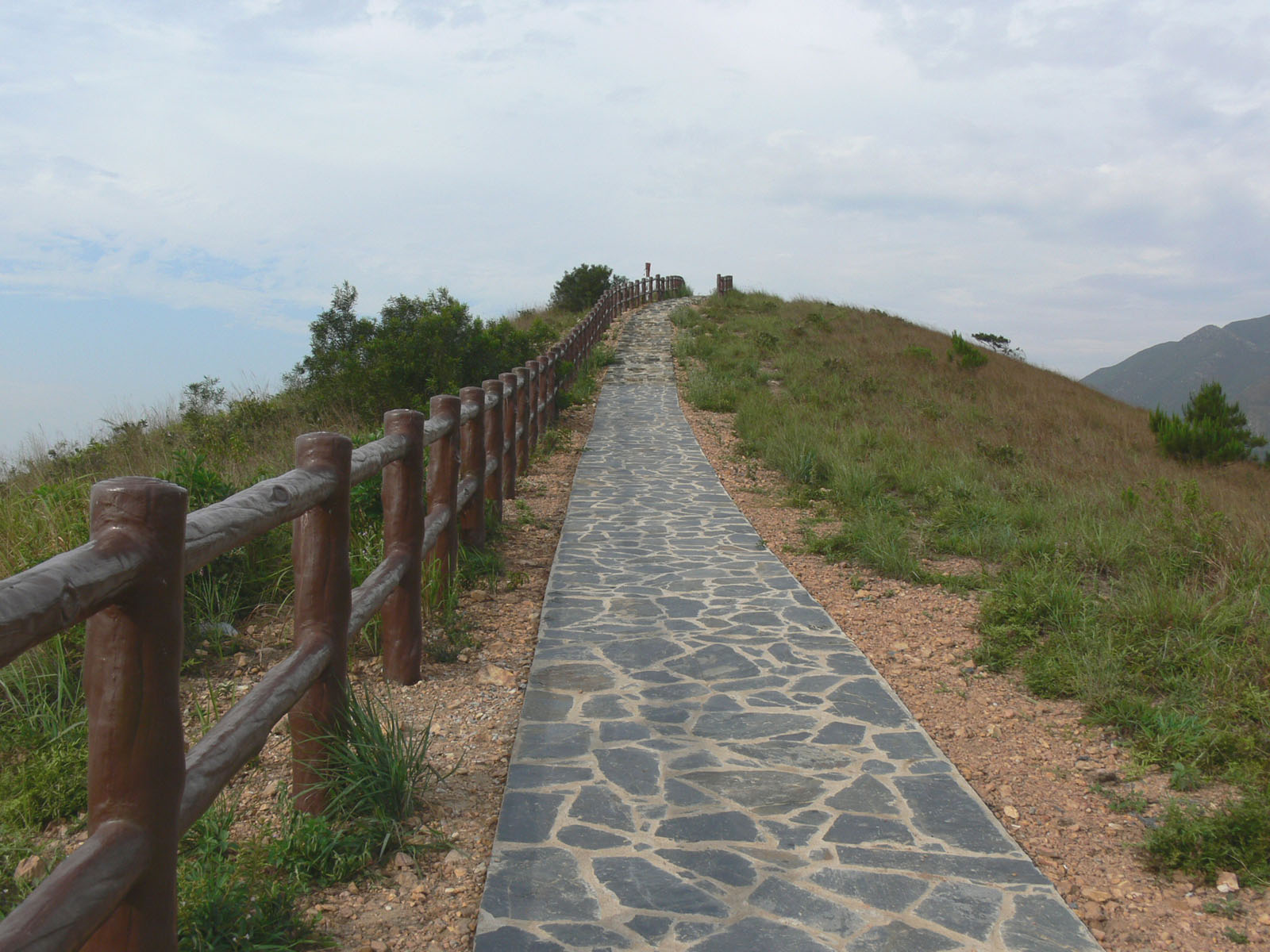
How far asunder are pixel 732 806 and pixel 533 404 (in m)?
10.4

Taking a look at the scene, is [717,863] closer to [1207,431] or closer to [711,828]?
[711,828]

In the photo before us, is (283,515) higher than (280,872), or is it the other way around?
(283,515)

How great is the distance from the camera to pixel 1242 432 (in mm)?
17375

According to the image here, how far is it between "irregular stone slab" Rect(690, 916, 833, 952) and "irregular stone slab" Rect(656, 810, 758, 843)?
0.56 meters

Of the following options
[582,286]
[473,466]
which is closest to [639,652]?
[473,466]

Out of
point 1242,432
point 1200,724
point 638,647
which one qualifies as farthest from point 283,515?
point 1242,432

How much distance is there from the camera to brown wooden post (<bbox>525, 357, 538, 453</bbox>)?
13.2 m

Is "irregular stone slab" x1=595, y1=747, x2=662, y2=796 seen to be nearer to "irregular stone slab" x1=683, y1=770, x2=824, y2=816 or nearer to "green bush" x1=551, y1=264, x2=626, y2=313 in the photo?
"irregular stone slab" x1=683, y1=770, x2=824, y2=816

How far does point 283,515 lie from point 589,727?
219cm

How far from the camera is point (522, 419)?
11938 mm

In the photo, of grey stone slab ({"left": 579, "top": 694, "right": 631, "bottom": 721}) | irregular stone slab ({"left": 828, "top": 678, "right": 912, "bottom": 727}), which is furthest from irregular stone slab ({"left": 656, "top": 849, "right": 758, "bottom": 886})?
irregular stone slab ({"left": 828, "top": 678, "right": 912, "bottom": 727})

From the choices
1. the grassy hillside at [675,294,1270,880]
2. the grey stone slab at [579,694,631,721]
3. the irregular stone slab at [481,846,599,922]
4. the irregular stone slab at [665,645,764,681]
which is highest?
the grassy hillside at [675,294,1270,880]

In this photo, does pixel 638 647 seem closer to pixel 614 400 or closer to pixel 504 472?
pixel 504 472

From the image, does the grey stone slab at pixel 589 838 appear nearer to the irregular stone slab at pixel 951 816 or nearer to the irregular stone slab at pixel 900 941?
the irregular stone slab at pixel 900 941
